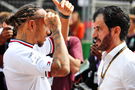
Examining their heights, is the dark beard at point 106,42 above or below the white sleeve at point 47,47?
above

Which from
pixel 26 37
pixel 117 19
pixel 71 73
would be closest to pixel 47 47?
pixel 26 37

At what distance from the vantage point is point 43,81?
279 centimetres

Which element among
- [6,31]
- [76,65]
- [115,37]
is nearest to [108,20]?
[115,37]

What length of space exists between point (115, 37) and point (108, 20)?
0.17 metres

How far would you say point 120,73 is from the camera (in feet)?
8.74

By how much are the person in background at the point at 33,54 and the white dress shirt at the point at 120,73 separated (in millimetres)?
381

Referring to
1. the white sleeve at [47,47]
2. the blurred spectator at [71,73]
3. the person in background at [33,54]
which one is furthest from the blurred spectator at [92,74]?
the person in background at [33,54]

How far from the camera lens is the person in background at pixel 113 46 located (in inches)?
106

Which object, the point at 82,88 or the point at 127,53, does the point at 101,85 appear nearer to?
the point at 127,53

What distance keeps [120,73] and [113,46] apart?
366 millimetres

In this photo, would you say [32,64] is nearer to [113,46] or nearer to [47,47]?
[47,47]

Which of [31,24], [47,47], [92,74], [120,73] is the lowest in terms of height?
[92,74]

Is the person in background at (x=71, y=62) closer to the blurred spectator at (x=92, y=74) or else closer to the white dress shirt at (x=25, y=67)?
the blurred spectator at (x=92, y=74)

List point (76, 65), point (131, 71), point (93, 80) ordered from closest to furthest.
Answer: point (131, 71), point (76, 65), point (93, 80)
